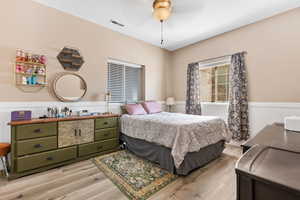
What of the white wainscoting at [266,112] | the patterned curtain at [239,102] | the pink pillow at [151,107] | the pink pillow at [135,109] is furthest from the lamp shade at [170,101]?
the patterned curtain at [239,102]

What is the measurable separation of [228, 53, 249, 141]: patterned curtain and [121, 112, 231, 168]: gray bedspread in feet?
2.10

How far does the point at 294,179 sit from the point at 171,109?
452cm

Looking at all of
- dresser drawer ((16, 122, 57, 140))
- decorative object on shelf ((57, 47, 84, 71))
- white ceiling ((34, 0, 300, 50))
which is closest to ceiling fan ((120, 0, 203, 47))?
white ceiling ((34, 0, 300, 50))

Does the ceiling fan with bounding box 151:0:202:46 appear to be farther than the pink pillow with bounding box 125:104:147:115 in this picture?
Result: No

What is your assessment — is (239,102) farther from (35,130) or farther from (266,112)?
(35,130)

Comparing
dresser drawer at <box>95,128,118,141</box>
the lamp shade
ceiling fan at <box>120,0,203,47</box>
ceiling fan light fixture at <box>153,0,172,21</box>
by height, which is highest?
ceiling fan at <box>120,0,203,47</box>

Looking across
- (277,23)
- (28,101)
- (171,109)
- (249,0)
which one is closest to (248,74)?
(277,23)

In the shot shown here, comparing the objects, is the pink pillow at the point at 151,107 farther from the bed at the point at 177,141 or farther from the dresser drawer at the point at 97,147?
the dresser drawer at the point at 97,147

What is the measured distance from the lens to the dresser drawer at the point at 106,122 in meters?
2.85

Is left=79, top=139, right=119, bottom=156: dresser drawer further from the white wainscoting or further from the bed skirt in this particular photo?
the white wainscoting

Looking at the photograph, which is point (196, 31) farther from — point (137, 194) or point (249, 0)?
point (137, 194)

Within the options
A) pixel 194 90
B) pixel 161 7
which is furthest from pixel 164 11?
pixel 194 90

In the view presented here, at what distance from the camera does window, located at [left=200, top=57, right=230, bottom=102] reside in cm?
374

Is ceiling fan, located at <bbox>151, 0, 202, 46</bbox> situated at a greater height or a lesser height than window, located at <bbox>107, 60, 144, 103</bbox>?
greater
